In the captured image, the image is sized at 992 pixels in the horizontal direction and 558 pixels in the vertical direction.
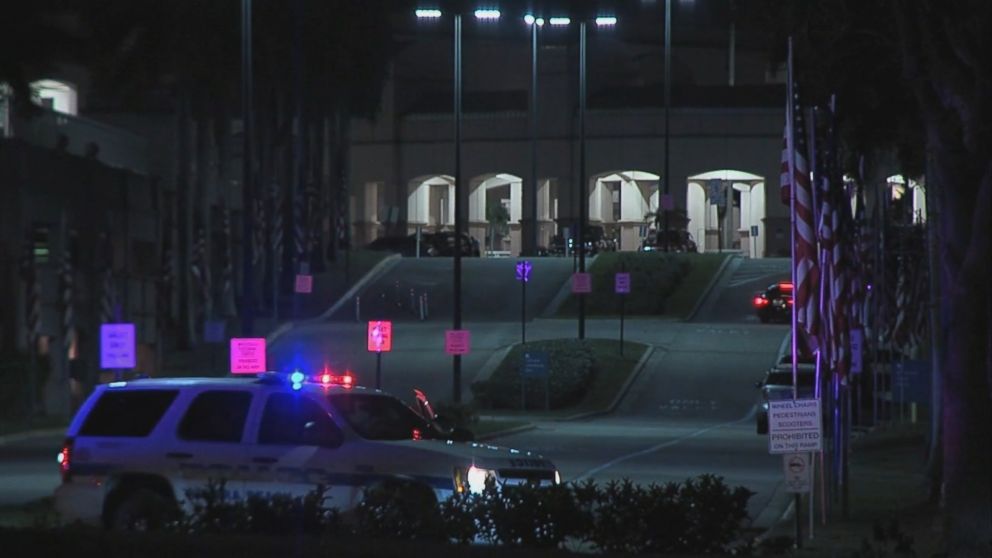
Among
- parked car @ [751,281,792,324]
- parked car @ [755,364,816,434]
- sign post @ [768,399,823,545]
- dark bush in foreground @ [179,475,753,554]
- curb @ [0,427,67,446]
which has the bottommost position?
curb @ [0,427,67,446]

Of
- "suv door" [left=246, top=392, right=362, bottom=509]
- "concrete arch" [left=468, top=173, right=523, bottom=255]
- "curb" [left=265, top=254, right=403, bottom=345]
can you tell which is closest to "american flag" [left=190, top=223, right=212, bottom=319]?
"curb" [left=265, top=254, right=403, bottom=345]

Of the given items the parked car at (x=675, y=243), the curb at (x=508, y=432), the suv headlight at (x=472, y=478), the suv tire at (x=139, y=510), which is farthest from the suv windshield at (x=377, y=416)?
the parked car at (x=675, y=243)

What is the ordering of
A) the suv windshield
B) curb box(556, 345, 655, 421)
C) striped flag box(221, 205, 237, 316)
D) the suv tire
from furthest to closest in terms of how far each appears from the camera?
1. striped flag box(221, 205, 237, 316)
2. curb box(556, 345, 655, 421)
3. the suv windshield
4. the suv tire

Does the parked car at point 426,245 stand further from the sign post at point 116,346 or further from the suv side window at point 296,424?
the suv side window at point 296,424

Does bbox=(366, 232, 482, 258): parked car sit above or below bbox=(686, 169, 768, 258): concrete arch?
below

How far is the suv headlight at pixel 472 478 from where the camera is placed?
14020mm

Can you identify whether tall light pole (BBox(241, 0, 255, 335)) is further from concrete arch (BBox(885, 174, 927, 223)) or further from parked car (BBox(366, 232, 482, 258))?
parked car (BBox(366, 232, 482, 258))

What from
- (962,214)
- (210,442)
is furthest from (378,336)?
(962,214)

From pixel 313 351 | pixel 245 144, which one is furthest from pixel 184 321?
pixel 245 144

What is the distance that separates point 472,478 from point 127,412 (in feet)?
10.9

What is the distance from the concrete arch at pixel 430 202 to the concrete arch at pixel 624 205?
863 centimetres

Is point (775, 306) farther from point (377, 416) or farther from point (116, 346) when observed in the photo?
point (377, 416)

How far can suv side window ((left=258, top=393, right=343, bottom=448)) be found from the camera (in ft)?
47.2

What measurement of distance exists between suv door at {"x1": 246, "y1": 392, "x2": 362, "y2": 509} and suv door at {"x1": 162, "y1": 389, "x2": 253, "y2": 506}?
0.17 meters
